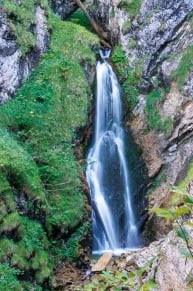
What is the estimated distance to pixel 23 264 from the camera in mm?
6734

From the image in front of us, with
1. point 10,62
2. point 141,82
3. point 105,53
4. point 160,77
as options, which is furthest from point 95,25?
point 10,62

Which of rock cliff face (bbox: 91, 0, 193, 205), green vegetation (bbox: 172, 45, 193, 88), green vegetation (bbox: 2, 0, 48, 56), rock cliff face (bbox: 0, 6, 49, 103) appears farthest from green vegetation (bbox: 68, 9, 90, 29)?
green vegetation (bbox: 172, 45, 193, 88)

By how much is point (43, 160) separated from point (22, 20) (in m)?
4.30

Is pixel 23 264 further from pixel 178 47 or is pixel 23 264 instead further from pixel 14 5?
pixel 178 47

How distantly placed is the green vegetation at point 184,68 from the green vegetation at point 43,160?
2653 mm

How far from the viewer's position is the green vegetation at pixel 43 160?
23.0 ft

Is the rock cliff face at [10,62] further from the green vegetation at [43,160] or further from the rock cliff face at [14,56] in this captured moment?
the green vegetation at [43,160]

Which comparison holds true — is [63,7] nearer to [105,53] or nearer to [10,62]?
[105,53]

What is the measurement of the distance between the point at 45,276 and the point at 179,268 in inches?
152

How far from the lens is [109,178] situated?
1071 cm

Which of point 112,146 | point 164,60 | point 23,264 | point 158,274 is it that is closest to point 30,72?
point 112,146

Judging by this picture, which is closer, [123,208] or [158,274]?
[158,274]

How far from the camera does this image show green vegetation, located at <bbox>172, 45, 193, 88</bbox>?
1159 centimetres

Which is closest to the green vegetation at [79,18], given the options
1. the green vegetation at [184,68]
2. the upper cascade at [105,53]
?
the upper cascade at [105,53]
